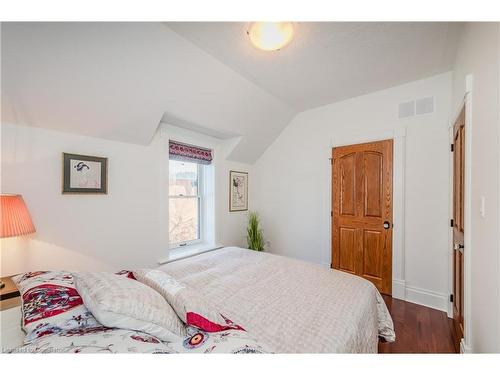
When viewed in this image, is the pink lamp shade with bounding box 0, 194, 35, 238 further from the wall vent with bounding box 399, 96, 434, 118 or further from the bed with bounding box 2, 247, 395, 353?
the wall vent with bounding box 399, 96, 434, 118

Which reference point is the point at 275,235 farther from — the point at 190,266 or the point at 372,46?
the point at 372,46

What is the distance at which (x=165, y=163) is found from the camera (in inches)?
104

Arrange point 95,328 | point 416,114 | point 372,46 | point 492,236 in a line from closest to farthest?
point 95,328 < point 492,236 < point 372,46 < point 416,114

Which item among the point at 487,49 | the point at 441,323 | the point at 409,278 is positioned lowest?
the point at 441,323

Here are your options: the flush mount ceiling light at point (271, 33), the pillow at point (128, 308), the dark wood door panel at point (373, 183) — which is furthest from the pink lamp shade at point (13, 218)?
the dark wood door panel at point (373, 183)

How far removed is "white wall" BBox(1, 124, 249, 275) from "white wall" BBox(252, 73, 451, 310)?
1.93 meters

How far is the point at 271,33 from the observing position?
4.96 ft

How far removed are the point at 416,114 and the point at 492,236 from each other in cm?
203

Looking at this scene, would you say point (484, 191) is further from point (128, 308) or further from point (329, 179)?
point (329, 179)

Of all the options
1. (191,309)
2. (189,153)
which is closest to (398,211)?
(191,309)

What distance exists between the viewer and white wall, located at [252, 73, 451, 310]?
93.9 inches

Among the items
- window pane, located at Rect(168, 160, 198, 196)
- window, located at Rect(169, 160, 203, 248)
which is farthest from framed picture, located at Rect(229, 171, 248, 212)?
window pane, located at Rect(168, 160, 198, 196)

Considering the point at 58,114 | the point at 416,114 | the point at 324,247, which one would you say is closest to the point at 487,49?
the point at 416,114

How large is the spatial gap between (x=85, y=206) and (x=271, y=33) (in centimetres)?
223
